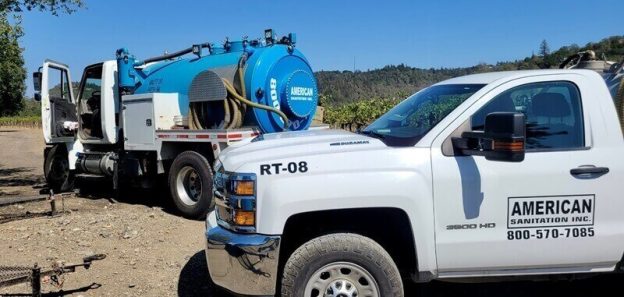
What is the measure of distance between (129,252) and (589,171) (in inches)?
199

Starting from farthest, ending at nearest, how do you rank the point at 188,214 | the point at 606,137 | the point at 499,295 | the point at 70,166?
the point at 70,166 < the point at 188,214 < the point at 499,295 < the point at 606,137

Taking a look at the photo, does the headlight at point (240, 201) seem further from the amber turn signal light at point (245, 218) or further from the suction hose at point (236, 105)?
the suction hose at point (236, 105)

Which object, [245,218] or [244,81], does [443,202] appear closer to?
[245,218]

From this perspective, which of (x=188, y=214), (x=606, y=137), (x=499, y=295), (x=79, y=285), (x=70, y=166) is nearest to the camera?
(x=606, y=137)

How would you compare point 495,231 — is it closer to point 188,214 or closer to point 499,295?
point 499,295

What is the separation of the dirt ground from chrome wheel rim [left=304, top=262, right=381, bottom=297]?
3.71 feet

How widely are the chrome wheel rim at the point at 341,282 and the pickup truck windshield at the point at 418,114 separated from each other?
914 millimetres

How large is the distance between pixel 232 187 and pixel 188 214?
199 inches

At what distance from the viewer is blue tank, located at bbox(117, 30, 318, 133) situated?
8641mm

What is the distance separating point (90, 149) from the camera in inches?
450

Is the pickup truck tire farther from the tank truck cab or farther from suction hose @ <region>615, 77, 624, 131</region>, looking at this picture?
the tank truck cab

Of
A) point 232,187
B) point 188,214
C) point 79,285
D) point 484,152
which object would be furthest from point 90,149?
point 484,152

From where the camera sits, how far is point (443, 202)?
12.1 ft

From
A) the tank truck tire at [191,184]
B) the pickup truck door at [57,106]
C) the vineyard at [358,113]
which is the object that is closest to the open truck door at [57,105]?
the pickup truck door at [57,106]
